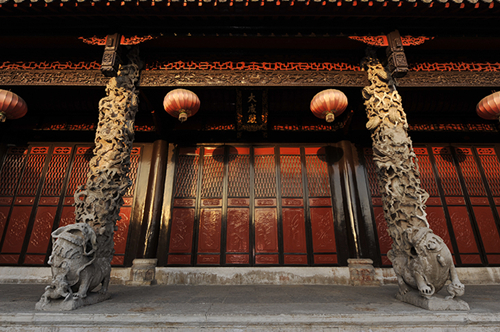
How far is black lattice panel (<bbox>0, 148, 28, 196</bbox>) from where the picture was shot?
20.0 ft

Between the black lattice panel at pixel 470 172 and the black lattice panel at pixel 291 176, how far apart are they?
4.35 meters

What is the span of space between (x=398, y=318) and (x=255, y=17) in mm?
4910

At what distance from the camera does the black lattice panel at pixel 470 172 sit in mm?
6230

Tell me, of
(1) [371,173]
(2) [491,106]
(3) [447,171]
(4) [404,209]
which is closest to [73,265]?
(4) [404,209]

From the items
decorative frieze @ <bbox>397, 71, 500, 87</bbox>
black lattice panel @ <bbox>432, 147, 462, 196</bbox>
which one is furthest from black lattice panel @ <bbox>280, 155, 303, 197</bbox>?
black lattice panel @ <bbox>432, 147, 462, 196</bbox>

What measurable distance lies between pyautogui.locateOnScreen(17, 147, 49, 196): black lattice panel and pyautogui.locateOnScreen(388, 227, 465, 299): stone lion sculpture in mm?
8161

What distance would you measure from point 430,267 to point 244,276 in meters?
3.69

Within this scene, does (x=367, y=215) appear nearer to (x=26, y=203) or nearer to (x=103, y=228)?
(x=103, y=228)

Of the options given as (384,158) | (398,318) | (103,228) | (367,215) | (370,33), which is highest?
(370,33)

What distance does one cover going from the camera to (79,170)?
630cm

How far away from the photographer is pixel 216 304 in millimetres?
3107

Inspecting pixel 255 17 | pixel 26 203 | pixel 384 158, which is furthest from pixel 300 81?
pixel 26 203

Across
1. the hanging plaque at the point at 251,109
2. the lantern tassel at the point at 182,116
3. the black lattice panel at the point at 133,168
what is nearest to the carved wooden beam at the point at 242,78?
the lantern tassel at the point at 182,116

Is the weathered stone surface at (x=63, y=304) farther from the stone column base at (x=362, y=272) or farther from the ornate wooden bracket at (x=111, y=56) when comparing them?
the stone column base at (x=362, y=272)
